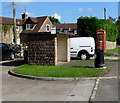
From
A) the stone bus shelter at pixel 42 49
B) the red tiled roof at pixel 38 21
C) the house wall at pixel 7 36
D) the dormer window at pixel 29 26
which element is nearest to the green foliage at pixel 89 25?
the red tiled roof at pixel 38 21

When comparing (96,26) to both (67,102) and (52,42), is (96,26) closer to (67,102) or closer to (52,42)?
(52,42)

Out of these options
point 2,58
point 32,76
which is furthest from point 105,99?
point 2,58

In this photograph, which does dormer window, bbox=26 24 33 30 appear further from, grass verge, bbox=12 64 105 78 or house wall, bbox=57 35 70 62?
grass verge, bbox=12 64 105 78

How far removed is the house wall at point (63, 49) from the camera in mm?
18297

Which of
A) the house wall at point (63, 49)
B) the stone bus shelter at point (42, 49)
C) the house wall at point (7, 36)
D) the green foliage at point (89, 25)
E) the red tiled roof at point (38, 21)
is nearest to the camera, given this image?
the stone bus shelter at point (42, 49)

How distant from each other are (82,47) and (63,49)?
2023 millimetres

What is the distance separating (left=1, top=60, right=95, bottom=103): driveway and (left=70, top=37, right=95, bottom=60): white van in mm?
9718

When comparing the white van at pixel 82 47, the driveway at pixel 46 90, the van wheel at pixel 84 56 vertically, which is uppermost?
the white van at pixel 82 47

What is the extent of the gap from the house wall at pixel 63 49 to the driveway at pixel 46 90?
8.02 metres

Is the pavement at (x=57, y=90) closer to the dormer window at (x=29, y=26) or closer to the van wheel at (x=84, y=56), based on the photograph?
the van wheel at (x=84, y=56)

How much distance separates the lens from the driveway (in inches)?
287

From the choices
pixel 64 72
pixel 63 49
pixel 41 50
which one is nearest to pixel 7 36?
pixel 63 49

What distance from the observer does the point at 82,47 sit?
64.6 feet

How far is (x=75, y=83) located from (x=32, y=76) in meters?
2.44
